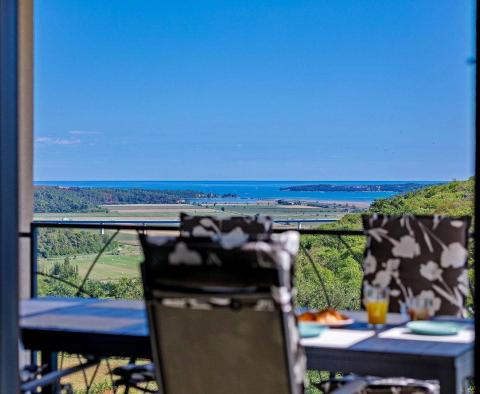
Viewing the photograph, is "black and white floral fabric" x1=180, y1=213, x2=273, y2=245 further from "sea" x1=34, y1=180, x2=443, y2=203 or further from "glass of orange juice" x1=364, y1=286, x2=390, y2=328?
"sea" x1=34, y1=180, x2=443, y2=203

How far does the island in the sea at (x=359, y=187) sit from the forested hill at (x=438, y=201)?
401 centimetres

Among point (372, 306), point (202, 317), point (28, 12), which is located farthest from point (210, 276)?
point (28, 12)

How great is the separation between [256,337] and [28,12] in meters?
2.98

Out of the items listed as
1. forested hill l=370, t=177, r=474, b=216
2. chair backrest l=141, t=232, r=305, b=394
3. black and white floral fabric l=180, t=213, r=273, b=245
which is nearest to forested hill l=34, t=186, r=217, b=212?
forested hill l=370, t=177, r=474, b=216

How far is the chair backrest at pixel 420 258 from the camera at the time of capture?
284cm

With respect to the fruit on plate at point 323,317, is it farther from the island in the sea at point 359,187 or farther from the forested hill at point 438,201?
the island in the sea at point 359,187

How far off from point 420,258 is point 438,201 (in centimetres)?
1857

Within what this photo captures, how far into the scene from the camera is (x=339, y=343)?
2066 millimetres

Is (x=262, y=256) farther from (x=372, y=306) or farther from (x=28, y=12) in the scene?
(x=28, y=12)

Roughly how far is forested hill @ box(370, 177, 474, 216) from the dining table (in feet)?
56.5

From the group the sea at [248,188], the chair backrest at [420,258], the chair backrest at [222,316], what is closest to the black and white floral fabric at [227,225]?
the chair backrest at [420,258]

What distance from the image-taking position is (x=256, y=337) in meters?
1.76

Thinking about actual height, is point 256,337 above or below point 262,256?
below

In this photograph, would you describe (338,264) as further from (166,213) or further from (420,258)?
(420,258)
